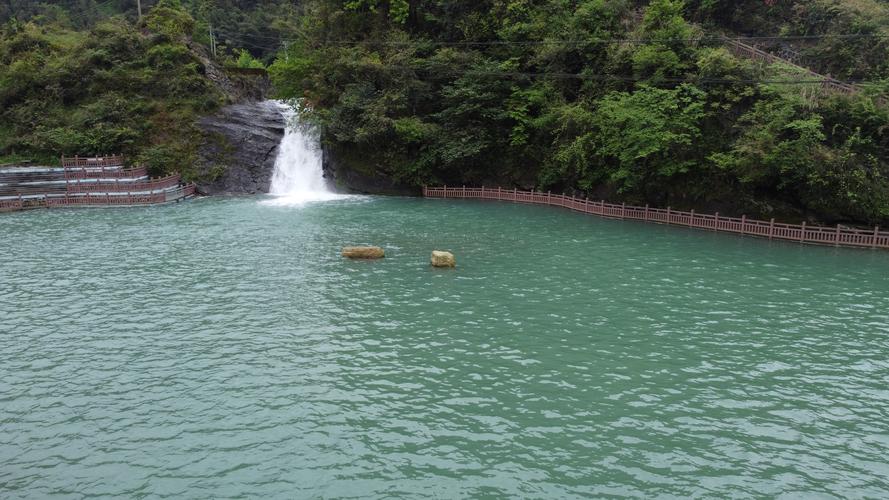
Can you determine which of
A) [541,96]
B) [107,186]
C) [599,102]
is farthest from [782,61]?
[107,186]

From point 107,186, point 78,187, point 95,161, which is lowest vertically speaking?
point 78,187

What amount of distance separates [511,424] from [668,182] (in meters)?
31.8

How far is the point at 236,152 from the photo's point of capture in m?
52.7

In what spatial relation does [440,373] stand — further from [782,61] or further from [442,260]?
[782,61]

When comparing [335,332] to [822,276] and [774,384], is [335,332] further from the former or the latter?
[822,276]

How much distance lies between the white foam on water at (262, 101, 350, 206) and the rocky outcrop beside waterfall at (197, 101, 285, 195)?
2.35ft

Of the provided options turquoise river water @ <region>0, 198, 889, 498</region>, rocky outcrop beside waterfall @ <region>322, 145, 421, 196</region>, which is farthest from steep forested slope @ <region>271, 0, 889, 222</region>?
turquoise river water @ <region>0, 198, 889, 498</region>

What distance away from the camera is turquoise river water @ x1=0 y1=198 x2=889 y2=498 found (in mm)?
11688

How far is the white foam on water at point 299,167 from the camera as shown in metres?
52.6

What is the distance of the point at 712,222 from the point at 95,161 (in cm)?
4687

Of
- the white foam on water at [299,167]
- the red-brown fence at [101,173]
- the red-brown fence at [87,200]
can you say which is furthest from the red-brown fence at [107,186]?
the white foam on water at [299,167]

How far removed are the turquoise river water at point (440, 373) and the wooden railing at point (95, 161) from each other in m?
19.3

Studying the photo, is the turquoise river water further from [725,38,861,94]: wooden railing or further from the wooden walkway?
the wooden walkway

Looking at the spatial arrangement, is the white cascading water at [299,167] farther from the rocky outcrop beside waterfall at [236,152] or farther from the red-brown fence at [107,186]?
the red-brown fence at [107,186]
